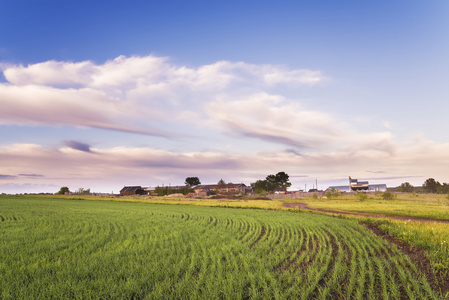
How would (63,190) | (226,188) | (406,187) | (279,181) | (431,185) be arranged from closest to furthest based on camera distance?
(226,188) → (63,190) → (431,185) → (406,187) → (279,181)

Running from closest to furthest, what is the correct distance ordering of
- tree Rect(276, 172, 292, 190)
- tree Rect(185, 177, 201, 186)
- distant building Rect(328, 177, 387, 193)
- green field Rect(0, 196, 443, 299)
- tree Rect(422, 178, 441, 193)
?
green field Rect(0, 196, 443, 299)
tree Rect(422, 178, 441, 193)
distant building Rect(328, 177, 387, 193)
tree Rect(276, 172, 292, 190)
tree Rect(185, 177, 201, 186)

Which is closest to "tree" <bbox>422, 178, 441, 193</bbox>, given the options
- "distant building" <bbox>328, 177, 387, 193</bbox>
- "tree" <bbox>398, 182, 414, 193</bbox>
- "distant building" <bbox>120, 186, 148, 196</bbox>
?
"tree" <bbox>398, 182, 414, 193</bbox>

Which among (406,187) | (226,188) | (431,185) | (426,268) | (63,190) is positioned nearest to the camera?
(426,268)

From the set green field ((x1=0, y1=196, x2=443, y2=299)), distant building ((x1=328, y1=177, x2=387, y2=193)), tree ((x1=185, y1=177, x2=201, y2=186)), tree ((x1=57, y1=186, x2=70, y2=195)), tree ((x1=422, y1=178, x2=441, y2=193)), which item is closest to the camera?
green field ((x1=0, y1=196, x2=443, y2=299))

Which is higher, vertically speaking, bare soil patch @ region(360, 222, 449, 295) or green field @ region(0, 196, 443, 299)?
green field @ region(0, 196, 443, 299)

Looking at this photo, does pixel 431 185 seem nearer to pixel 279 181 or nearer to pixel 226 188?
pixel 279 181

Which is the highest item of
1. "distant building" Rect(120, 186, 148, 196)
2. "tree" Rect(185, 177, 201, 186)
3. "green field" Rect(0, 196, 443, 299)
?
"tree" Rect(185, 177, 201, 186)

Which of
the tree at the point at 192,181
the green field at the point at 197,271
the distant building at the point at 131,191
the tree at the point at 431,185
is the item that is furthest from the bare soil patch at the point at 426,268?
the tree at the point at 192,181

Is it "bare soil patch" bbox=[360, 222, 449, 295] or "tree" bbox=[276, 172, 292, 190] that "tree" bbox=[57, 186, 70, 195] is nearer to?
"tree" bbox=[276, 172, 292, 190]

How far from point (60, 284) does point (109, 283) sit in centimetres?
142

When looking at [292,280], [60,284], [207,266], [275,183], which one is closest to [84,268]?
[60,284]

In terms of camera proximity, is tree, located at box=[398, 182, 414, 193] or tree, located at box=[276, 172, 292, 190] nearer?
tree, located at box=[398, 182, 414, 193]

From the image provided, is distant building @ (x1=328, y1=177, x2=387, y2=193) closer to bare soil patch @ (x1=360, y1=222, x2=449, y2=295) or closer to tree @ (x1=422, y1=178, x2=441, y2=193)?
tree @ (x1=422, y1=178, x2=441, y2=193)

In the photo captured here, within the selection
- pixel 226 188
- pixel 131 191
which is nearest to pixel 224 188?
pixel 226 188
